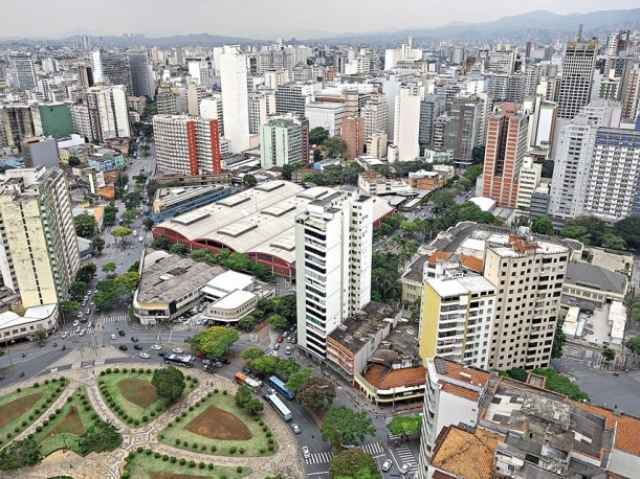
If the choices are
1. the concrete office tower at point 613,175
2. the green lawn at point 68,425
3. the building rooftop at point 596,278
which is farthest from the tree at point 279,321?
the concrete office tower at point 613,175

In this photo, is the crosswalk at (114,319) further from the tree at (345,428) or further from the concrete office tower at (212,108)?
the concrete office tower at (212,108)

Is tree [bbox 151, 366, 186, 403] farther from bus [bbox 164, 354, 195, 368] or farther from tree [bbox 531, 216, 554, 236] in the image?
tree [bbox 531, 216, 554, 236]

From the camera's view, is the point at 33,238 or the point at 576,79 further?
the point at 576,79

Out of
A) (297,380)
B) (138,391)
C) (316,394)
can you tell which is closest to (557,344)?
(316,394)

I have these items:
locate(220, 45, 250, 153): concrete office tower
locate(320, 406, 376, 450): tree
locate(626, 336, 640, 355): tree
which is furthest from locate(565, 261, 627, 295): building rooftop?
locate(220, 45, 250, 153): concrete office tower

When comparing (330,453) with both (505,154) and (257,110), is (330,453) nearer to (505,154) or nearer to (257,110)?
(505,154)

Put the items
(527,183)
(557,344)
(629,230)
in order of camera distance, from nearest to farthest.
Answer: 1. (557,344)
2. (629,230)
3. (527,183)

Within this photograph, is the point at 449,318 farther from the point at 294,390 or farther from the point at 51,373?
the point at 51,373
